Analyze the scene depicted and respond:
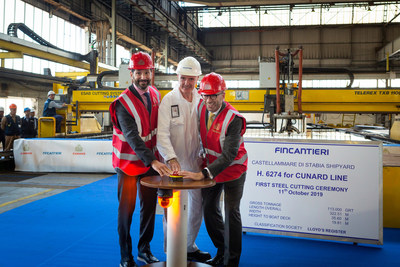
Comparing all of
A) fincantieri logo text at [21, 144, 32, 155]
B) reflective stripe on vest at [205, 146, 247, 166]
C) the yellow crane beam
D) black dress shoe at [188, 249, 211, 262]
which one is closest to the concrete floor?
fincantieri logo text at [21, 144, 32, 155]

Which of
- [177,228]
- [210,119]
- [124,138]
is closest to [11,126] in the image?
[124,138]

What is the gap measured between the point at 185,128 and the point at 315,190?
1631 mm

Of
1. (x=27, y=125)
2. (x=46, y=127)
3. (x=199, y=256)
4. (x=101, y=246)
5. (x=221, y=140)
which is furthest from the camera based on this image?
(x=27, y=125)

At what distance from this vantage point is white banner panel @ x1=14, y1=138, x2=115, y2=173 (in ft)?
26.7

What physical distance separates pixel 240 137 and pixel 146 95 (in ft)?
3.08

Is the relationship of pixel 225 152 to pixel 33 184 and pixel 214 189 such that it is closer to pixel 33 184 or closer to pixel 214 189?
pixel 214 189

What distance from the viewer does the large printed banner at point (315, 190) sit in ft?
11.5

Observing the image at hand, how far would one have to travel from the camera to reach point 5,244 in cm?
356

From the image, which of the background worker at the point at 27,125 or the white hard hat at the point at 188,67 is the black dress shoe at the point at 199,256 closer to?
the white hard hat at the point at 188,67

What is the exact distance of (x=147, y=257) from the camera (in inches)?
124

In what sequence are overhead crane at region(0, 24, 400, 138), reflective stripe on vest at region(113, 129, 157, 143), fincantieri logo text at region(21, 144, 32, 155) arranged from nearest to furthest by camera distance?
1. reflective stripe on vest at region(113, 129, 157, 143)
2. overhead crane at region(0, 24, 400, 138)
3. fincantieri logo text at region(21, 144, 32, 155)

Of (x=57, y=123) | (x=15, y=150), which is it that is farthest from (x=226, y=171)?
(x=57, y=123)

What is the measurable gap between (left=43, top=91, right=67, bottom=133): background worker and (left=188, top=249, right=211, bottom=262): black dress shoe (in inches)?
279

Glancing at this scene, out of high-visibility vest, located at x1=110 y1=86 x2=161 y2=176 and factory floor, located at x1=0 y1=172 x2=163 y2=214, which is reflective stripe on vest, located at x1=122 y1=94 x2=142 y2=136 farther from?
factory floor, located at x1=0 y1=172 x2=163 y2=214
